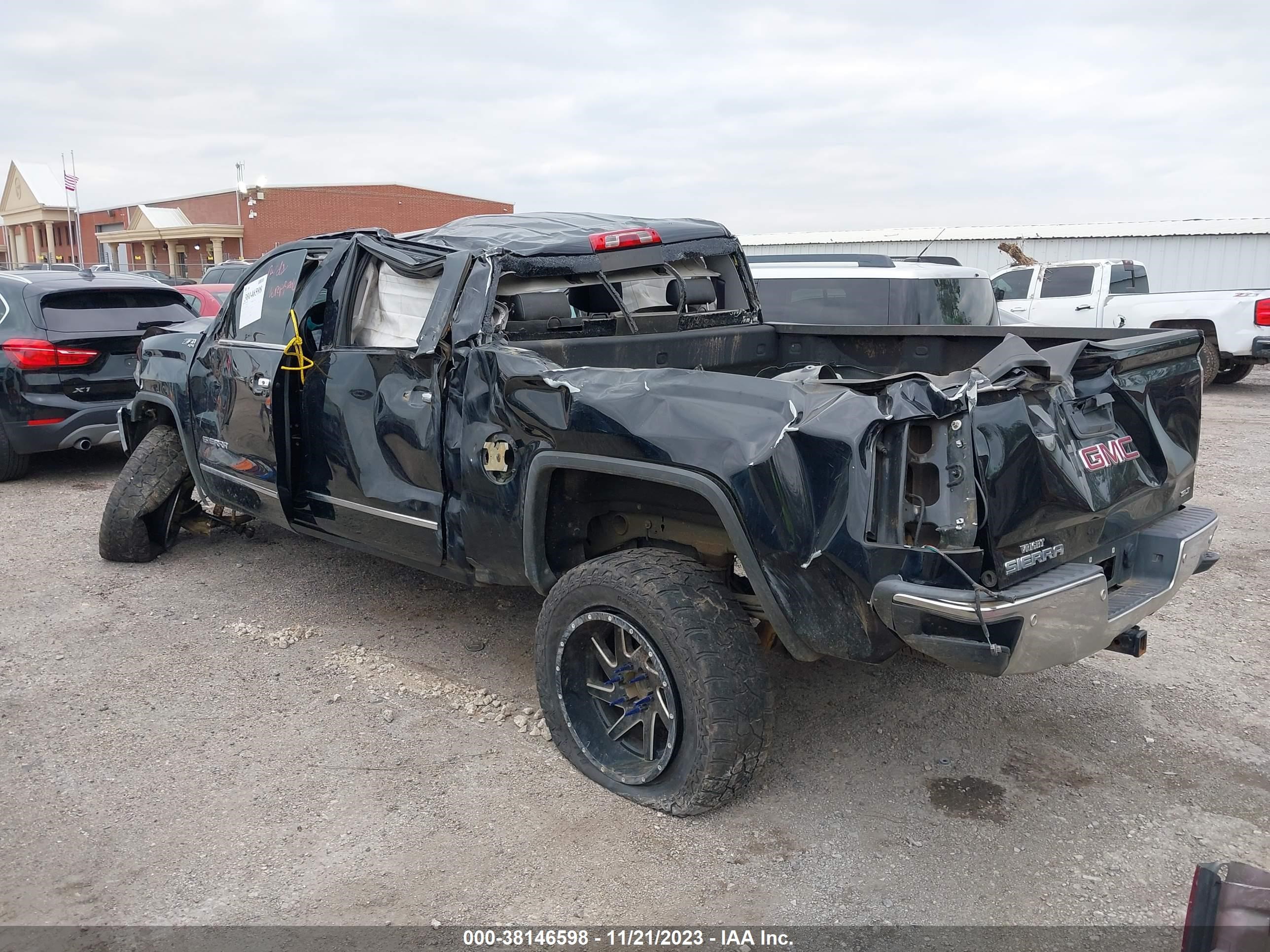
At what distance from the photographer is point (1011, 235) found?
2314 cm

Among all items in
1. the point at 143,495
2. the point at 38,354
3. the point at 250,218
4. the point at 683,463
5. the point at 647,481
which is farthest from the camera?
the point at 250,218

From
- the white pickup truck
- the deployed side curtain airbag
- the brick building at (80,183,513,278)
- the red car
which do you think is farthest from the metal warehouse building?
the brick building at (80,183,513,278)

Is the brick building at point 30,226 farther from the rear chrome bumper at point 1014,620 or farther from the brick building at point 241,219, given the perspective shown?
the rear chrome bumper at point 1014,620

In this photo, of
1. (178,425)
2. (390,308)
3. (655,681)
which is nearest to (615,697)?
(655,681)

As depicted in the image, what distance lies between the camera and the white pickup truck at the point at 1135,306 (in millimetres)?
12906

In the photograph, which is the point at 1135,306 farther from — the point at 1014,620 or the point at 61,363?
the point at 61,363

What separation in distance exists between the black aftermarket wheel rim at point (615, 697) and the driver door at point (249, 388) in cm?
198

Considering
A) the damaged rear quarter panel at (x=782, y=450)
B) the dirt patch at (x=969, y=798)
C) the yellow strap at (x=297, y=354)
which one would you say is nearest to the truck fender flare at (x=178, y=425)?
the yellow strap at (x=297, y=354)

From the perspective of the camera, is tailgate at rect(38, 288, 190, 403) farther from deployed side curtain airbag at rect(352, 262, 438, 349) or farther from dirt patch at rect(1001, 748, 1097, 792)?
dirt patch at rect(1001, 748, 1097, 792)

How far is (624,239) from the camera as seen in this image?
4.48 metres

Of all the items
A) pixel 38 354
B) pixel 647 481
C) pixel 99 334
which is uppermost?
pixel 99 334

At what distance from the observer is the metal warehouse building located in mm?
20062

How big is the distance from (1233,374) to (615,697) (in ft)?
47.3

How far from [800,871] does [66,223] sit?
6517 cm
